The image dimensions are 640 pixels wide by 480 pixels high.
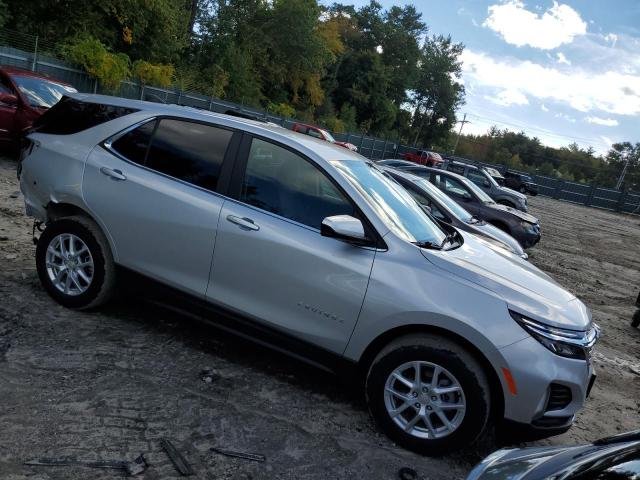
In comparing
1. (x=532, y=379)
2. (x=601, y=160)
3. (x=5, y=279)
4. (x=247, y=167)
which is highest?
(x=601, y=160)

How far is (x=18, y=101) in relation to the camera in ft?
29.9

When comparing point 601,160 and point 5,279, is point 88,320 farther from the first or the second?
point 601,160

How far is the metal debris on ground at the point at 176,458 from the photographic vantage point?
2.76 meters

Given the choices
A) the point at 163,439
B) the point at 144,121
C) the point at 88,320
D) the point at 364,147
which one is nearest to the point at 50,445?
the point at 163,439

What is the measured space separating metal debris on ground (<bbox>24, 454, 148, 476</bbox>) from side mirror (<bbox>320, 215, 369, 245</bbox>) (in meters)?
1.68

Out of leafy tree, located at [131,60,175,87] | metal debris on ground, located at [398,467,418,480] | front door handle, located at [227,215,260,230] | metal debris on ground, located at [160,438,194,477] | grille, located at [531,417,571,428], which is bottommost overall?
→ metal debris on ground, located at [160,438,194,477]

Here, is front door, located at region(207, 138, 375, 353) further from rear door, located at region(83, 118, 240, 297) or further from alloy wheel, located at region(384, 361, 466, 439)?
alloy wheel, located at region(384, 361, 466, 439)

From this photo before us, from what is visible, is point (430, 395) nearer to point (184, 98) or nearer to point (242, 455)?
point (242, 455)

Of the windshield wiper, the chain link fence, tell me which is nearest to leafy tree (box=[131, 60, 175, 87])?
the chain link fence

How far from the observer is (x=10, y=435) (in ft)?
9.14

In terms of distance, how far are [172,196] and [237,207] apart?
1.80 feet

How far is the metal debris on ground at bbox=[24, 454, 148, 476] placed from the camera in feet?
8.60

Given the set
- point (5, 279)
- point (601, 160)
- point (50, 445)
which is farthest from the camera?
point (601, 160)

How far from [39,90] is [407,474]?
372 inches
